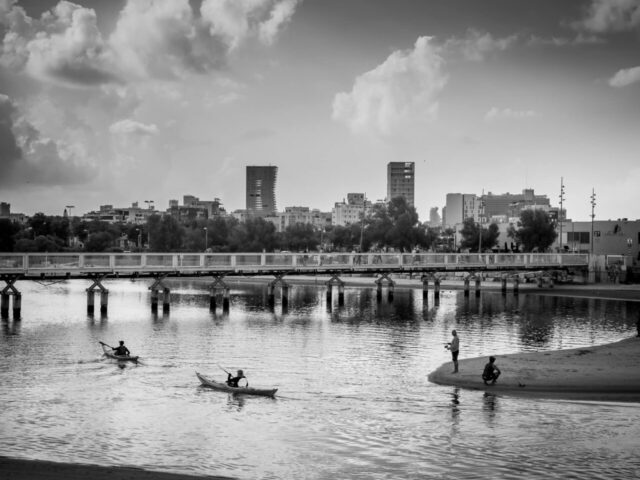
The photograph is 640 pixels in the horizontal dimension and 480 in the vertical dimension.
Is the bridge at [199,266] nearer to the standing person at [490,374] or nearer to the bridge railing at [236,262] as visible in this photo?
the bridge railing at [236,262]

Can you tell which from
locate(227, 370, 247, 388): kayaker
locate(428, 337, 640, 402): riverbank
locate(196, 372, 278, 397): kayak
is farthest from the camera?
locate(227, 370, 247, 388): kayaker

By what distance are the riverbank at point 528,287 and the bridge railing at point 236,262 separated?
5.34 metres

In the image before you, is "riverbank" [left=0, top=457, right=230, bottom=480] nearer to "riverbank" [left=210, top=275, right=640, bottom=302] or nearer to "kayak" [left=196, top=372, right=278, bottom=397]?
"kayak" [left=196, top=372, right=278, bottom=397]

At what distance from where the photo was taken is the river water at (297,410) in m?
27.8

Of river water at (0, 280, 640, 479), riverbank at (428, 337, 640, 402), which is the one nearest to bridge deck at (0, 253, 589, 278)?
river water at (0, 280, 640, 479)

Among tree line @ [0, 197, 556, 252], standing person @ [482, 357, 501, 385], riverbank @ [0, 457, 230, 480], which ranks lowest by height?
riverbank @ [0, 457, 230, 480]

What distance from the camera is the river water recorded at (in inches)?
1095

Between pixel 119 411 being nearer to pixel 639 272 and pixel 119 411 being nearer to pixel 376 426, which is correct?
pixel 376 426

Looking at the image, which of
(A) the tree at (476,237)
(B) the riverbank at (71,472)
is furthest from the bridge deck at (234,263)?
(A) the tree at (476,237)

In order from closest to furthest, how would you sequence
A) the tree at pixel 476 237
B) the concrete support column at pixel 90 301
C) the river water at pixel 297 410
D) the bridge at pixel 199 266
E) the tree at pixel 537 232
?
1. the river water at pixel 297 410
2. the bridge at pixel 199 266
3. the concrete support column at pixel 90 301
4. the tree at pixel 537 232
5. the tree at pixel 476 237

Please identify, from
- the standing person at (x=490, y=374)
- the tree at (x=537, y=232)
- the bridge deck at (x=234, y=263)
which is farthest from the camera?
the tree at (x=537, y=232)

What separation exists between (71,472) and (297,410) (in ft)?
39.2

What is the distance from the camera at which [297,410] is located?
116 ft

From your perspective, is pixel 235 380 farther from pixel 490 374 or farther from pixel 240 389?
pixel 490 374
